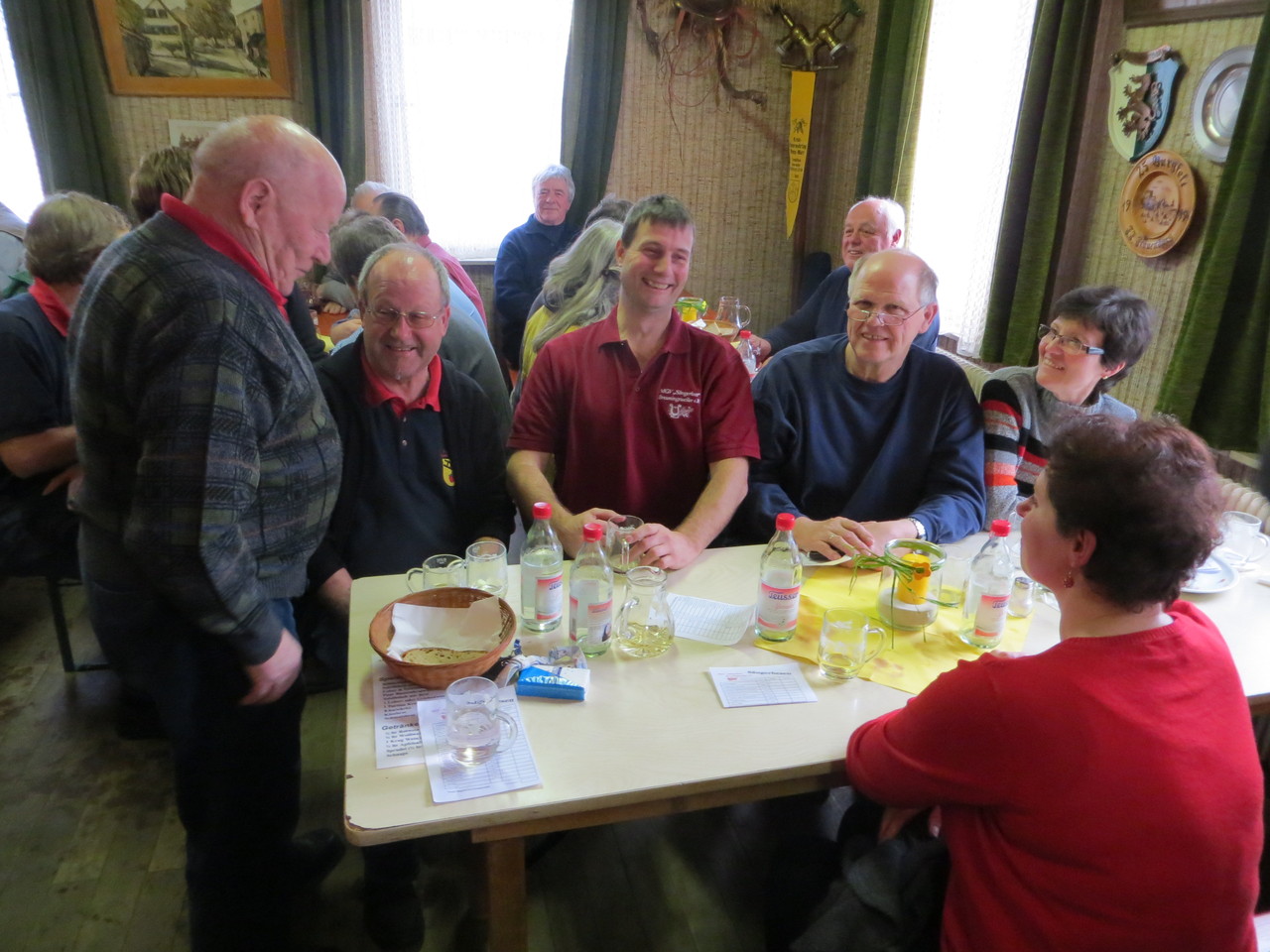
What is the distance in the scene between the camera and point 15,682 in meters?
2.47

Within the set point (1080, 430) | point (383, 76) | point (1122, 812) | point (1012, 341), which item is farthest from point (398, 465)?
point (383, 76)

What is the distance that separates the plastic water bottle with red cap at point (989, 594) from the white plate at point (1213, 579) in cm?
41

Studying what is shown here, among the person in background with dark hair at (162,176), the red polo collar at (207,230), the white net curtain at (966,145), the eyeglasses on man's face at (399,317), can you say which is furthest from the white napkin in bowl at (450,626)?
the white net curtain at (966,145)

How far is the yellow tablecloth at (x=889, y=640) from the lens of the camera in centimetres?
132

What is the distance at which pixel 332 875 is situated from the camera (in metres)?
1.80

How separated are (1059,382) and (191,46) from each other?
4626 mm

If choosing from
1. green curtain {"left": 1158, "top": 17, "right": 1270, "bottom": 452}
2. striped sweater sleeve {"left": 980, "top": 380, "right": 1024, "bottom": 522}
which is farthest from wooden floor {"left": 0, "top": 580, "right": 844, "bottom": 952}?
green curtain {"left": 1158, "top": 17, "right": 1270, "bottom": 452}

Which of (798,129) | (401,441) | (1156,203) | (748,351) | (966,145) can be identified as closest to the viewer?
(401,441)

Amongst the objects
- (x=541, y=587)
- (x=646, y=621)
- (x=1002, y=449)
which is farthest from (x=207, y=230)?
(x=1002, y=449)

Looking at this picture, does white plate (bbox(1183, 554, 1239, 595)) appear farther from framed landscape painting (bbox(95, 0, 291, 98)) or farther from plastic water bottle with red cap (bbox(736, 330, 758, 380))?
framed landscape painting (bbox(95, 0, 291, 98))

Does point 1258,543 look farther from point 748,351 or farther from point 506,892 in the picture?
point 748,351

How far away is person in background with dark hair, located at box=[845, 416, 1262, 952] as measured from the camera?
919 mm

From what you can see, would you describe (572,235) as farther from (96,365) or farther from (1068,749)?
(1068,749)

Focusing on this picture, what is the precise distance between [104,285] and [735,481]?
49.5 inches
